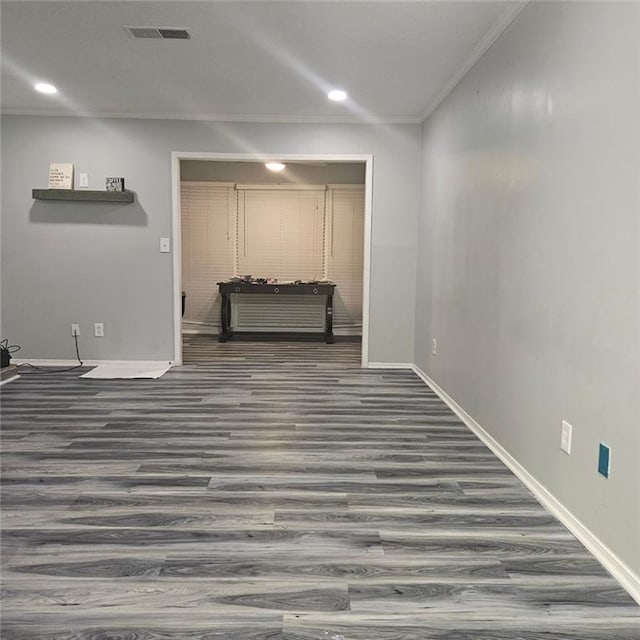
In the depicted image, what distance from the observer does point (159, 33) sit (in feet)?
9.78

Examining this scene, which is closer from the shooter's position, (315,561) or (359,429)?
(315,561)

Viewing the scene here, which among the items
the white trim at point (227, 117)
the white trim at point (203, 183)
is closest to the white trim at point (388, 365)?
the white trim at point (227, 117)

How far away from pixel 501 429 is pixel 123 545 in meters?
1.88

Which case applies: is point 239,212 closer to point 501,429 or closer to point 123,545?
point 501,429

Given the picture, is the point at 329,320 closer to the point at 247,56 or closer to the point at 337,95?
the point at 337,95

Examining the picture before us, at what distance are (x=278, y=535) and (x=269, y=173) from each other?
5.68m

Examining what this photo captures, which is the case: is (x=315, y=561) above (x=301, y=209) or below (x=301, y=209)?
below

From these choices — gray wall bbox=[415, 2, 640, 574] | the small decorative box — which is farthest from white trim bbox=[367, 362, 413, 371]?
the small decorative box

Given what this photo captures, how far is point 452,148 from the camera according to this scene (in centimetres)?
373

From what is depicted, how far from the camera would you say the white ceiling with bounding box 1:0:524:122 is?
2701 millimetres

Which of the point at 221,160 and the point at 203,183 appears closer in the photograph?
the point at 221,160

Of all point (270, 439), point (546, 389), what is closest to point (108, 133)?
point (270, 439)

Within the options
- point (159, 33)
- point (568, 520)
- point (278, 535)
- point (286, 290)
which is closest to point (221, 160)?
point (159, 33)

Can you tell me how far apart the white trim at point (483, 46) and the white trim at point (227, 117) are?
57 centimetres
